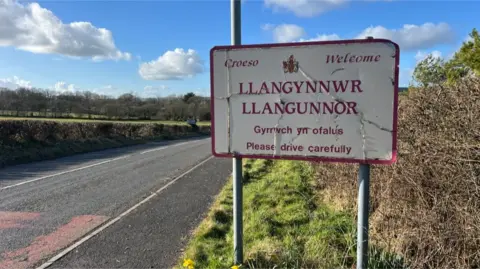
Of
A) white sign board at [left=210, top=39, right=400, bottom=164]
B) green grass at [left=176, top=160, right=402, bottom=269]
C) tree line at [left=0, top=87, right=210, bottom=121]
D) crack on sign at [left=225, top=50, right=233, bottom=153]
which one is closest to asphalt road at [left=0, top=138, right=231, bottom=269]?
green grass at [left=176, top=160, right=402, bottom=269]

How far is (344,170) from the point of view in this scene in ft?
17.1

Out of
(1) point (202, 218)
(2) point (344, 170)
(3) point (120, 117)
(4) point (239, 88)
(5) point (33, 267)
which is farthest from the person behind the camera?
(3) point (120, 117)

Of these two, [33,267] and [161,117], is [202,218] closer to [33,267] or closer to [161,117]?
[33,267]

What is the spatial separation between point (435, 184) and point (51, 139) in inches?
708

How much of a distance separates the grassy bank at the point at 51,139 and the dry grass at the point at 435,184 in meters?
13.0

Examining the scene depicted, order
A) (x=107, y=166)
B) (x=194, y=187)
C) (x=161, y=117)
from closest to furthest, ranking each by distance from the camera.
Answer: (x=194, y=187) < (x=107, y=166) < (x=161, y=117)

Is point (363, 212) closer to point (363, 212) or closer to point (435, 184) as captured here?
point (363, 212)

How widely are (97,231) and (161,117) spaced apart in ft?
186

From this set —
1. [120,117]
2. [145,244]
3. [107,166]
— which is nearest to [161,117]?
[120,117]

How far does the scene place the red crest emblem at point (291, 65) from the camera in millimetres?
2855

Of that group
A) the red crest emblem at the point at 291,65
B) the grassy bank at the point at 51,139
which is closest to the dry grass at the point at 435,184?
the red crest emblem at the point at 291,65

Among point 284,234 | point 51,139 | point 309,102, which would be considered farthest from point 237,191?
point 51,139

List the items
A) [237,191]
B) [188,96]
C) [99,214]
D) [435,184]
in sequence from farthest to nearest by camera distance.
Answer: [188,96] → [99,214] → [237,191] → [435,184]

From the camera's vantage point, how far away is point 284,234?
429 cm
